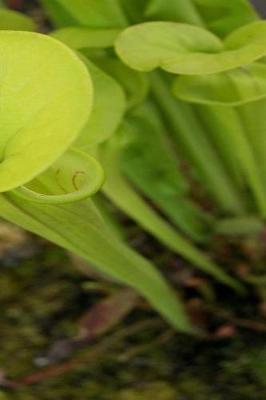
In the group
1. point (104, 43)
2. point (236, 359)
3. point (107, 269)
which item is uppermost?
point (104, 43)

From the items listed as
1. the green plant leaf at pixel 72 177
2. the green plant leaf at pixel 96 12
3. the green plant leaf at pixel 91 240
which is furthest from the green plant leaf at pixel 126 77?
the green plant leaf at pixel 72 177

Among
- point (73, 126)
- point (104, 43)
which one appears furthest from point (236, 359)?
point (73, 126)

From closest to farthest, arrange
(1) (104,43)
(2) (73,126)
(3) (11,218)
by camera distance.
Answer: (2) (73,126), (3) (11,218), (1) (104,43)

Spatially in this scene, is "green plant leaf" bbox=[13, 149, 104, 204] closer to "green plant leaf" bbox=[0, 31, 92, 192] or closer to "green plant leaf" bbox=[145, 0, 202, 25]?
"green plant leaf" bbox=[0, 31, 92, 192]

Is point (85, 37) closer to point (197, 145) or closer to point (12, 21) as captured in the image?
point (12, 21)

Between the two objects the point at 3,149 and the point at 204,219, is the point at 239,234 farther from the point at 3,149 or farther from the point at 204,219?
the point at 3,149

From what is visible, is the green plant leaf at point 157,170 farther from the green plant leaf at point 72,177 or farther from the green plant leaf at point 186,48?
the green plant leaf at point 72,177
